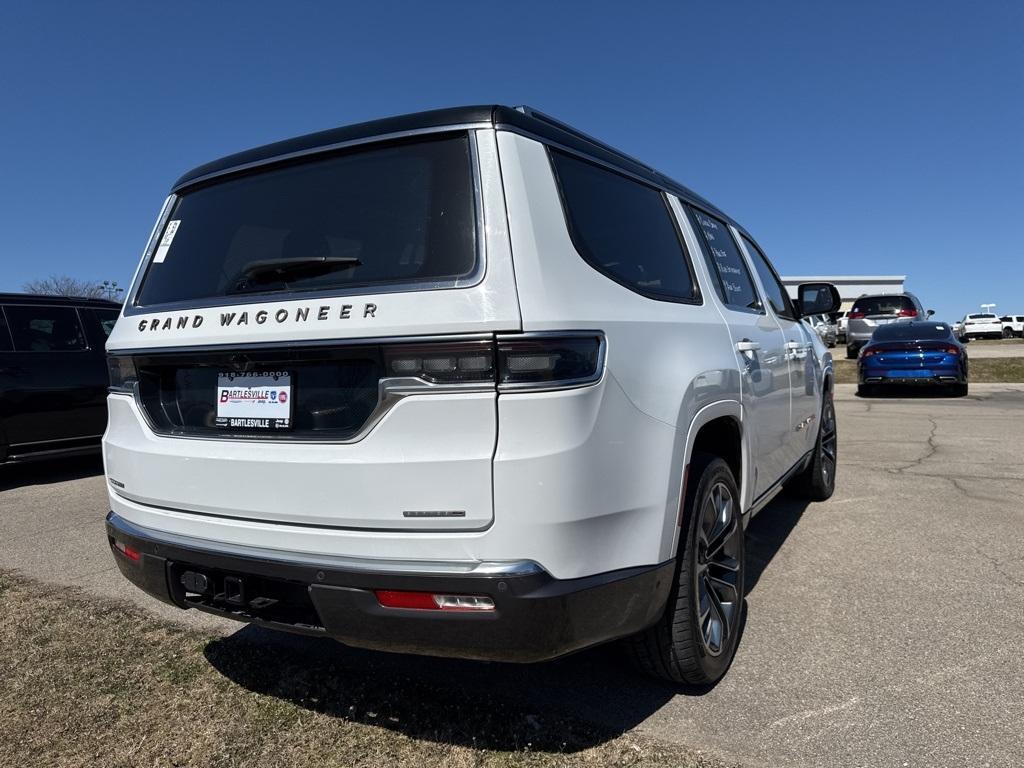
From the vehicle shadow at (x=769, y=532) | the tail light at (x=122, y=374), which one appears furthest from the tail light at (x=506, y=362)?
the vehicle shadow at (x=769, y=532)

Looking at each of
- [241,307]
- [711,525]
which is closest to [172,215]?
[241,307]

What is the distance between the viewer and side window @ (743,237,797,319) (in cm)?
450

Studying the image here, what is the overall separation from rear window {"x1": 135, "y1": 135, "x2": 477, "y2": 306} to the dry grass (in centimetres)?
146

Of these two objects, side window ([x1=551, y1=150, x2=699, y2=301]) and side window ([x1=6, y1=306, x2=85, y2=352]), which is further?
side window ([x1=6, y1=306, x2=85, y2=352])

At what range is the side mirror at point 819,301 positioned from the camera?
5.25 m

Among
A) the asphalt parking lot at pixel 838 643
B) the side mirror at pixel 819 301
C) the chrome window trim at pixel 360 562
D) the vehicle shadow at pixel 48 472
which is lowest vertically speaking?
the vehicle shadow at pixel 48 472

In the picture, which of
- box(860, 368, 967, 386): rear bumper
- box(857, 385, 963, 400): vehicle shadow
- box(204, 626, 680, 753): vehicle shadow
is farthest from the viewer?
box(857, 385, 963, 400): vehicle shadow

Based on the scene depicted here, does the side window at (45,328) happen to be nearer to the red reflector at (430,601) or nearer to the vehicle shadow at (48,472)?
the vehicle shadow at (48,472)

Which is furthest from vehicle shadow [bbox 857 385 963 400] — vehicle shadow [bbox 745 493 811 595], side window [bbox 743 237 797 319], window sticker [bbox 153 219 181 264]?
window sticker [bbox 153 219 181 264]

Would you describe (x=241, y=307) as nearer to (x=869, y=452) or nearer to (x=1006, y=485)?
(x=1006, y=485)

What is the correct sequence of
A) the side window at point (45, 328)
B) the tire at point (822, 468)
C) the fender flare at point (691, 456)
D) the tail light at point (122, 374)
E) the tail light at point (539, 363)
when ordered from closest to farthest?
the tail light at point (539, 363)
the fender flare at point (691, 456)
the tail light at point (122, 374)
the tire at point (822, 468)
the side window at point (45, 328)

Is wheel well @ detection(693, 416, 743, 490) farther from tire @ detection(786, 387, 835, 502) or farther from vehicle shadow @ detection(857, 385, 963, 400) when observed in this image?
vehicle shadow @ detection(857, 385, 963, 400)

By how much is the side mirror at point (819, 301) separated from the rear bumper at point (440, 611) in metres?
3.52

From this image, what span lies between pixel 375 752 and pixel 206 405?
124cm
